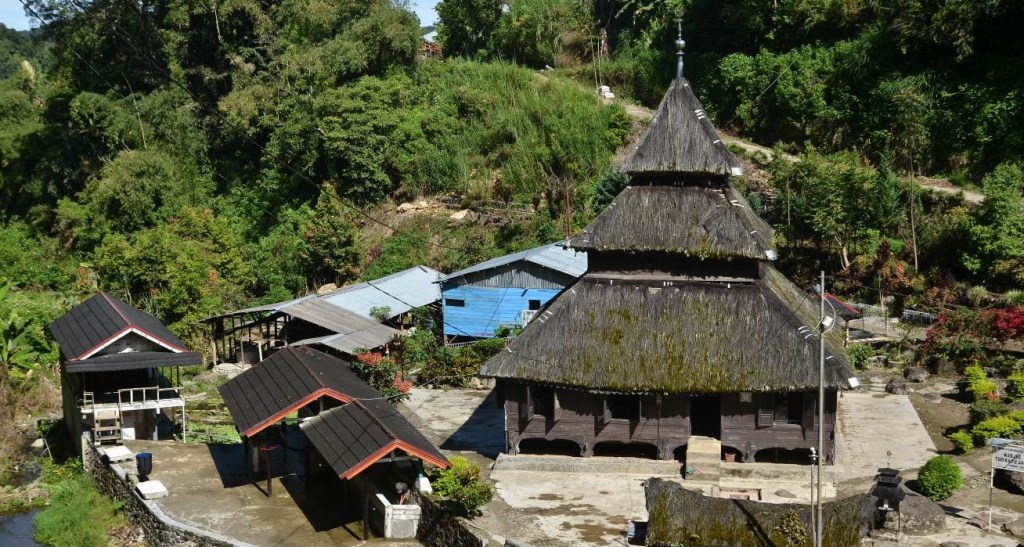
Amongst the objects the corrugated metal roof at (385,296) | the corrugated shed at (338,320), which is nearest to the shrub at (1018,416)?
the corrugated shed at (338,320)

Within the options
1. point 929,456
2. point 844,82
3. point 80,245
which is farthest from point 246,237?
Result: point 929,456

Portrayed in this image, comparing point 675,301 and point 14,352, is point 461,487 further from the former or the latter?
point 14,352

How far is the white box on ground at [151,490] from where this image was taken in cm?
2280

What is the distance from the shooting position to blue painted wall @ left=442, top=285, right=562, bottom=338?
3662 cm

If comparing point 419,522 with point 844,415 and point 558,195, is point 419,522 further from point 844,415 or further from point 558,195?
point 558,195

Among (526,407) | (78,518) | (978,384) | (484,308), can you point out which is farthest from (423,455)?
(484,308)

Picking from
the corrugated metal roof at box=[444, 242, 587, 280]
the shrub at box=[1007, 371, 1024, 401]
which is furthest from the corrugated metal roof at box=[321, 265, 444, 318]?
the shrub at box=[1007, 371, 1024, 401]

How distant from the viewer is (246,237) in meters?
52.1

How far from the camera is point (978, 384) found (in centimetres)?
2808

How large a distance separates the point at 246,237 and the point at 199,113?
8.89m

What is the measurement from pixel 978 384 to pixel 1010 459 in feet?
26.7

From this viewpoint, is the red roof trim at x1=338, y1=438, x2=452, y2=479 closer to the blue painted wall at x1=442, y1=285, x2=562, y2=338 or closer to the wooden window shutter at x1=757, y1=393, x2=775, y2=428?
the wooden window shutter at x1=757, y1=393, x2=775, y2=428

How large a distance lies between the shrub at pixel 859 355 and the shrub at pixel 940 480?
11.0 meters

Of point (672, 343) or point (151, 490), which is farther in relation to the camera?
point (672, 343)
